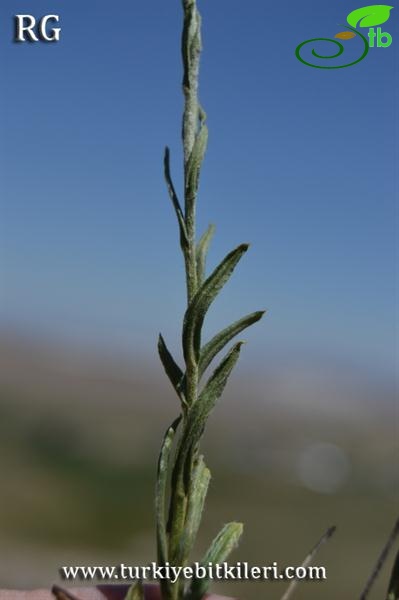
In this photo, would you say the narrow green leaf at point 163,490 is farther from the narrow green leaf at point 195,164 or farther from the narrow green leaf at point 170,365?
the narrow green leaf at point 195,164

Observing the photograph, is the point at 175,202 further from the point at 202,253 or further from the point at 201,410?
the point at 201,410

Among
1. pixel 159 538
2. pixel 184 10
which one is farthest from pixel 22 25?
pixel 159 538

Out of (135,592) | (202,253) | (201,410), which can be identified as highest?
(202,253)

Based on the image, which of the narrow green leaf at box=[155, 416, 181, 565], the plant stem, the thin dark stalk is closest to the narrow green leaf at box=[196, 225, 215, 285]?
the plant stem

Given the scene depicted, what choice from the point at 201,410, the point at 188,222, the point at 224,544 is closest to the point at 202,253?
the point at 188,222

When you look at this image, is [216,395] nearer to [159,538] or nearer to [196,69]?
[159,538]

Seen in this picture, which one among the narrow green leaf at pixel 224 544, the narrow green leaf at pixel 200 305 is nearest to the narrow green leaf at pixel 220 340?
the narrow green leaf at pixel 200 305
